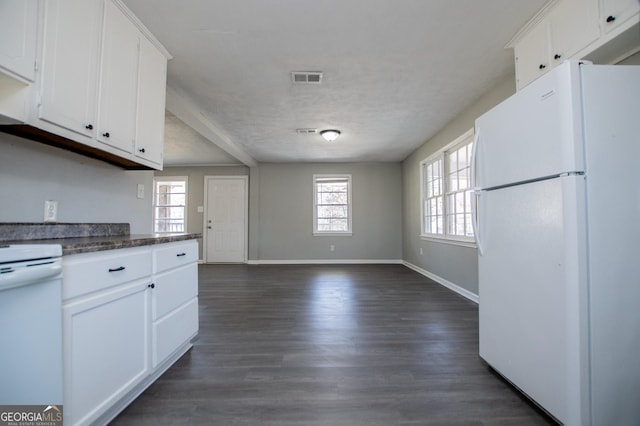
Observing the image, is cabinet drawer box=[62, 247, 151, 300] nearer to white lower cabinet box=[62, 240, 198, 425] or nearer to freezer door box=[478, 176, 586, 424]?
white lower cabinet box=[62, 240, 198, 425]

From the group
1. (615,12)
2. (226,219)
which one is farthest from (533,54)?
(226,219)

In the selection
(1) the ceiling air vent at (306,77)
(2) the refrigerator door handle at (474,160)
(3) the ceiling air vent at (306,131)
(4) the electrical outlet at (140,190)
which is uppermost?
(1) the ceiling air vent at (306,77)

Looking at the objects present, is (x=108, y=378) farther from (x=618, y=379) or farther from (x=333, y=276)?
(x=333, y=276)

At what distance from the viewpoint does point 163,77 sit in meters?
2.28

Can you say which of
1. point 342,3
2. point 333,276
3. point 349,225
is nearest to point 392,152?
point 349,225

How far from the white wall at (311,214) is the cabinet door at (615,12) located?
16.9ft

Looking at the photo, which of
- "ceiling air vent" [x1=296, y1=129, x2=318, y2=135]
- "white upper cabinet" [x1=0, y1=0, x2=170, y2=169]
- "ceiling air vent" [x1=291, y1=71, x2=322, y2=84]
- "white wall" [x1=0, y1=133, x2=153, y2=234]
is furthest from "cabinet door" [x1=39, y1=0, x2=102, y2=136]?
"ceiling air vent" [x1=296, y1=129, x2=318, y2=135]

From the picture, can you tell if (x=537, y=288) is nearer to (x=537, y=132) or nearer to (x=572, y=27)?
(x=537, y=132)

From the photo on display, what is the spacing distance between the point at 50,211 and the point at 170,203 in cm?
572

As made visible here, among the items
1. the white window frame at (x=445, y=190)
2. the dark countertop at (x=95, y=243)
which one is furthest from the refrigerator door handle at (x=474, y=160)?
the dark countertop at (x=95, y=243)

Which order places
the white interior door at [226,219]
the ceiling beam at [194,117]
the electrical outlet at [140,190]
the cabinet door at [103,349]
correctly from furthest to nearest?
1. the white interior door at [226,219]
2. the ceiling beam at [194,117]
3. the electrical outlet at [140,190]
4. the cabinet door at [103,349]

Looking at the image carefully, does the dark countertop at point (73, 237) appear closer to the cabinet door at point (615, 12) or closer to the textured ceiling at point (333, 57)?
the textured ceiling at point (333, 57)

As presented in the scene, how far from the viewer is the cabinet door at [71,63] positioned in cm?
132

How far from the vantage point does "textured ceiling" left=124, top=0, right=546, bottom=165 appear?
191 centimetres
